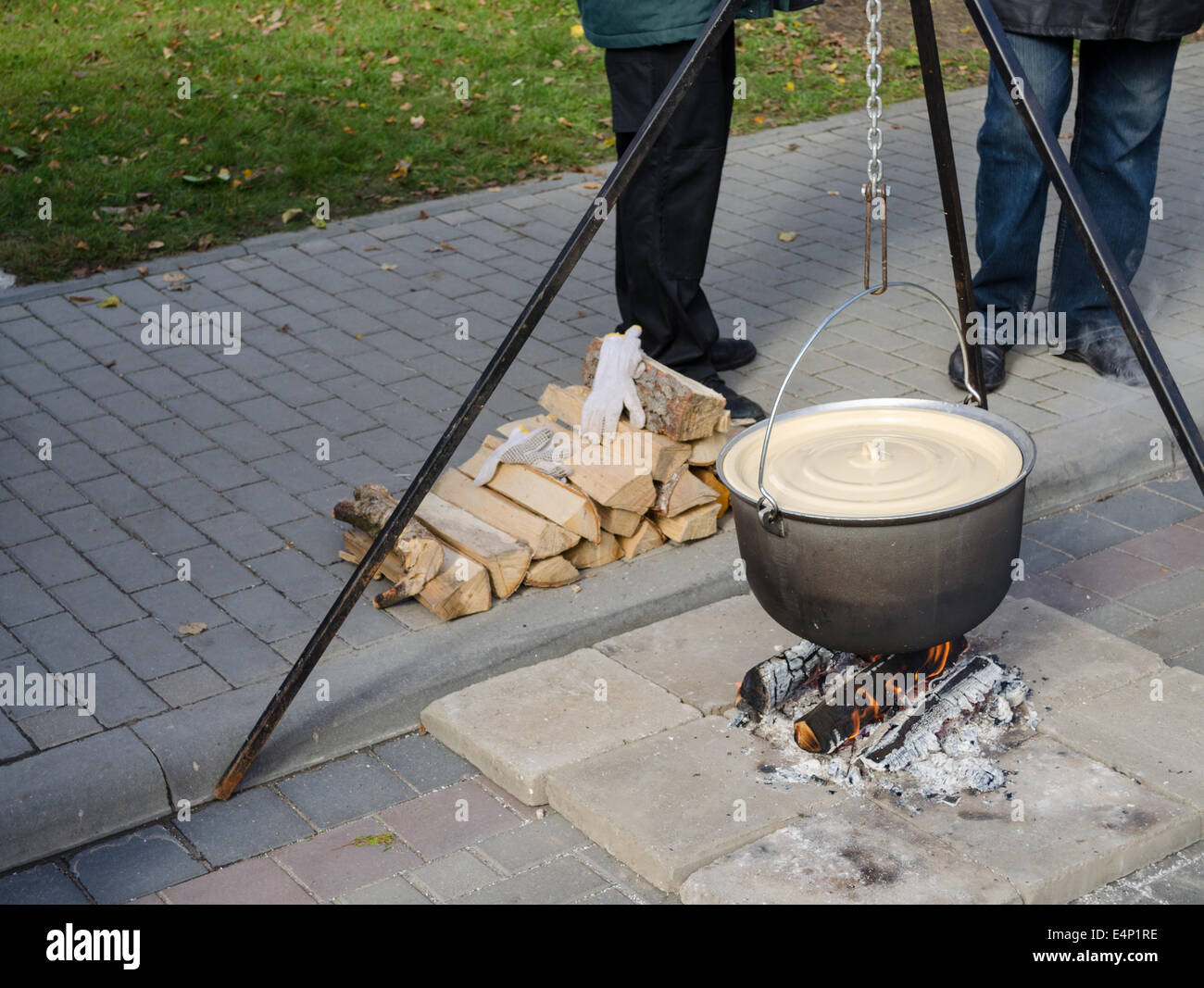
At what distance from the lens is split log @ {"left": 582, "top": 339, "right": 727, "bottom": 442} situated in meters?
4.30

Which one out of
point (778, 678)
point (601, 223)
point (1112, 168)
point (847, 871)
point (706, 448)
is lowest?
point (847, 871)

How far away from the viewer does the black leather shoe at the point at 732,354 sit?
17.9ft

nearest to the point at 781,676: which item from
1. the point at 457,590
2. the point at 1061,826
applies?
the point at 1061,826

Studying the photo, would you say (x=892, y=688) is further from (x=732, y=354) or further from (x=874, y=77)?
(x=732, y=354)

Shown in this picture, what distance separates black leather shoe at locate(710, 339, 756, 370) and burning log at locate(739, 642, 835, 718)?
196cm

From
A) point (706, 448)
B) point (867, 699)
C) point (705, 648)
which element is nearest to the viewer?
point (867, 699)

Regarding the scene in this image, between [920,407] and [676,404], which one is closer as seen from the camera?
[920,407]

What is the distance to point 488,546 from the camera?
4105mm

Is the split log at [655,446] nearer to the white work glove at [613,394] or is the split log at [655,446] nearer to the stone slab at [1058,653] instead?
the white work glove at [613,394]

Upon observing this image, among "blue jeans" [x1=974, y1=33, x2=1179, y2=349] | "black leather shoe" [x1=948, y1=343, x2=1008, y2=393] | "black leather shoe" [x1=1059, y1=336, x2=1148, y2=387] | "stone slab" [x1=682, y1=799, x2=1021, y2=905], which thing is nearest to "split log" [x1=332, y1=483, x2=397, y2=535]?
"stone slab" [x1=682, y1=799, x2=1021, y2=905]

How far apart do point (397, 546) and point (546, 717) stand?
2.43ft

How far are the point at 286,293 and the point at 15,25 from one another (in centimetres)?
501

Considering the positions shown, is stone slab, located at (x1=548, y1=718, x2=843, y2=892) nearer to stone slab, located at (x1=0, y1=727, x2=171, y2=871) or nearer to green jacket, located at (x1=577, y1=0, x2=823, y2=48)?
stone slab, located at (x1=0, y1=727, x2=171, y2=871)
